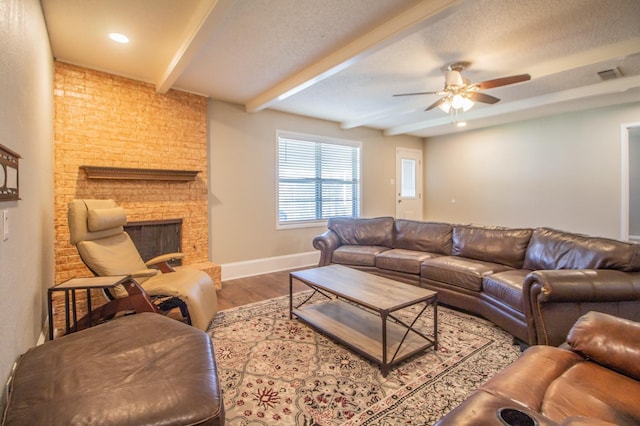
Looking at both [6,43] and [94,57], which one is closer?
[6,43]

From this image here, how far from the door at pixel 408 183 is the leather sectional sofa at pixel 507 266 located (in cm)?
246

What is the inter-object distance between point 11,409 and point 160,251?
2.93m

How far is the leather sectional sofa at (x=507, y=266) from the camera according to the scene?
1969 millimetres

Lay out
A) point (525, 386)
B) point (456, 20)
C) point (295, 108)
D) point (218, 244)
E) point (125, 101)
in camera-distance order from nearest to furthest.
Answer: point (525, 386) < point (456, 20) < point (125, 101) < point (218, 244) < point (295, 108)

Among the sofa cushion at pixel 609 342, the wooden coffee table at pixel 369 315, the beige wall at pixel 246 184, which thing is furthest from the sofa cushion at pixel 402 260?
the sofa cushion at pixel 609 342

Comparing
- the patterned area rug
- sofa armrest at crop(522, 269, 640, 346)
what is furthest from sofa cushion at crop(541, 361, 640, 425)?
sofa armrest at crop(522, 269, 640, 346)

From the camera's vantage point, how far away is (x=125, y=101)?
11.2 feet

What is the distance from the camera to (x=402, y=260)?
11.7ft

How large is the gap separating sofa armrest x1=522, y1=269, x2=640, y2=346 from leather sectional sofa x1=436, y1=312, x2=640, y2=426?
55cm

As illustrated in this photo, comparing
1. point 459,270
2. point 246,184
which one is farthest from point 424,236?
point 246,184

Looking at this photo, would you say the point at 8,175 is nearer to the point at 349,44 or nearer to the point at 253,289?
the point at 349,44

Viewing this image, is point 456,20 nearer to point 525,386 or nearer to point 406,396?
point 525,386

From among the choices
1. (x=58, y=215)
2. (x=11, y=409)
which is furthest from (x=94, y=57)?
Result: (x=11, y=409)

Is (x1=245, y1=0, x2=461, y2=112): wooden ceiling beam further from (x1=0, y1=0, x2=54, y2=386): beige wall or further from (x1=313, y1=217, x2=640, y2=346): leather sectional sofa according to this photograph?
(x1=0, y1=0, x2=54, y2=386): beige wall
